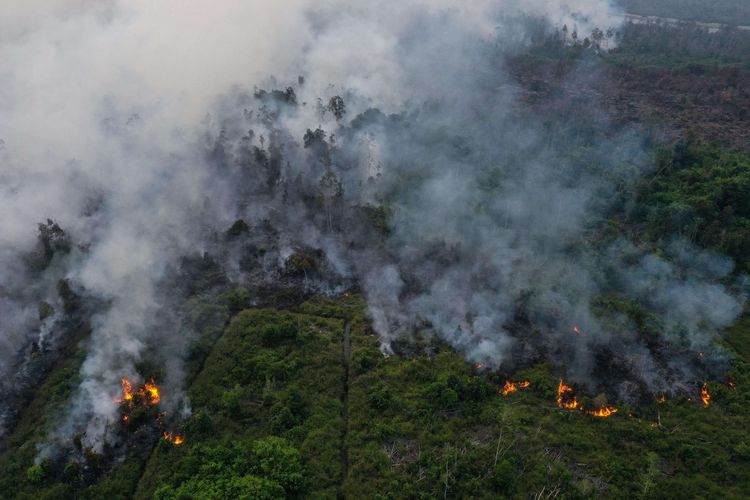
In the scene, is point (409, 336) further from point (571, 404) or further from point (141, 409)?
point (141, 409)

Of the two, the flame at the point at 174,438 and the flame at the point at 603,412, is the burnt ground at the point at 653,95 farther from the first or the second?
the flame at the point at 174,438

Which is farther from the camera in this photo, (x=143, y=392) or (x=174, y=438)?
(x=143, y=392)

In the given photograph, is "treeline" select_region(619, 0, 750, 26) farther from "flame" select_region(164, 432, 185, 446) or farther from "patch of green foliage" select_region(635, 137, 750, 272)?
"flame" select_region(164, 432, 185, 446)

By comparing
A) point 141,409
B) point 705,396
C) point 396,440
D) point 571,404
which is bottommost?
point 141,409

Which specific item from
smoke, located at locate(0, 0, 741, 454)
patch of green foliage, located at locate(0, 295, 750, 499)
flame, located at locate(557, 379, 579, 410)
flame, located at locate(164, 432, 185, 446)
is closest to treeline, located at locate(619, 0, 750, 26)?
smoke, located at locate(0, 0, 741, 454)

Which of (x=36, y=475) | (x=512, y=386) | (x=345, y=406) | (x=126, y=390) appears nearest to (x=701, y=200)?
(x=512, y=386)

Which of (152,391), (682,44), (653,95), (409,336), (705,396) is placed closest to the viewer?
(152,391)

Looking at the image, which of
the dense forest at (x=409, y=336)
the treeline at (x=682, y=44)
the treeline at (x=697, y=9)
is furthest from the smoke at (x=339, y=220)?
the treeline at (x=697, y=9)
